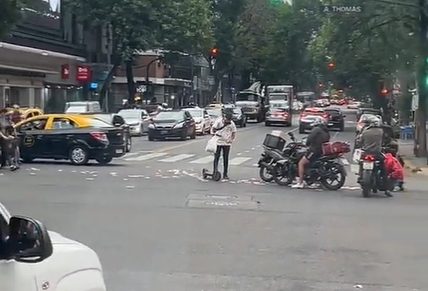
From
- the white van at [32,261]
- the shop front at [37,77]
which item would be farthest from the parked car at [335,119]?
the white van at [32,261]

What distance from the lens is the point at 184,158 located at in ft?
94.0

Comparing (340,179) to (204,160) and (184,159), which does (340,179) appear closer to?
(204,160)

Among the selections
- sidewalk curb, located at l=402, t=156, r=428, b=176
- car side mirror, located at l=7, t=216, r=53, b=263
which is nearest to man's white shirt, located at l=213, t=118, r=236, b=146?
sidewalk curb, located at l=402, t=156, r=428, b=176

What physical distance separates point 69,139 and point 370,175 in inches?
394

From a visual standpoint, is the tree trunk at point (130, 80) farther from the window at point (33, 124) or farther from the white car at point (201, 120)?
the window at point (33, 124)

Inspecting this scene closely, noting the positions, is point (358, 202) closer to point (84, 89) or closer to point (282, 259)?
point (282, 259)

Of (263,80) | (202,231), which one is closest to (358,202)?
(202,231)

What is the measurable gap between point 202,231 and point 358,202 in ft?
18.0

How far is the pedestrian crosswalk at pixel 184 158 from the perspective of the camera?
1063 inches

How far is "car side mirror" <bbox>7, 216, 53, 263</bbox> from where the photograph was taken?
3.53 metres

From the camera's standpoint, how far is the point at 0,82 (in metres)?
45.9

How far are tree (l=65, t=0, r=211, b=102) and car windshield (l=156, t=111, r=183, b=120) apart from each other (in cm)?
922

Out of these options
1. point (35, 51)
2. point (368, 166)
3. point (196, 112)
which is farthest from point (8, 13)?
point (196, 112)

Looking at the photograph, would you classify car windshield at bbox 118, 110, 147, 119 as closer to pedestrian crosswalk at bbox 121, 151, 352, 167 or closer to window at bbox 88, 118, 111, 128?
pedestrian crosswalk at bbox 121, 151, 352, 167
